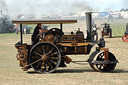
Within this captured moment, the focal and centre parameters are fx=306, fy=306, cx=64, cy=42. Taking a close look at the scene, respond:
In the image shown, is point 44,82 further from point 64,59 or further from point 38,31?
point 38,31

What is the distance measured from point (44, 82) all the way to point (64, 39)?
2192 millimetres

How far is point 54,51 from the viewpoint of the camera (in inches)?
397

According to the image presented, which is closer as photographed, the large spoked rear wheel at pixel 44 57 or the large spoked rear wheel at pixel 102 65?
the large spoked rear wheel at pixel 44 57

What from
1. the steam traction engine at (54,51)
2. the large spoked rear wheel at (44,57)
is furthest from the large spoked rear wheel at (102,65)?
the large spoked rear wheel at (44,57)

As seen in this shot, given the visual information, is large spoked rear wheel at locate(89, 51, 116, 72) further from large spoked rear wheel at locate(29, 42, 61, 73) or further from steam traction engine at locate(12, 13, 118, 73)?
large spoked rear wheel at locate(29, 42, 61, 73)

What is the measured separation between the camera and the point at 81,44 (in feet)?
33.4

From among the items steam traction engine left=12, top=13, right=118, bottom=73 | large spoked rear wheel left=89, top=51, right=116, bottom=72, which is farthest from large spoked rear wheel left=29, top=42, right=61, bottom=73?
large spoked rear wheel left=89, top=51, right=116, bottom=72

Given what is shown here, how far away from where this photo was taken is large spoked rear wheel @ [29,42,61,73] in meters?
9.95

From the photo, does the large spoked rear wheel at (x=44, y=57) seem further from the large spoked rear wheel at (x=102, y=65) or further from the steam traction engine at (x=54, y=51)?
the large spoked rear wheel at (x=102, y=65)

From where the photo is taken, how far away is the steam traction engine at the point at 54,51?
32.7ft

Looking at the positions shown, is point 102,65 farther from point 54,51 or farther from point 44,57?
point 44,57

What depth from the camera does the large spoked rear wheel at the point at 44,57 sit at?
9.95m

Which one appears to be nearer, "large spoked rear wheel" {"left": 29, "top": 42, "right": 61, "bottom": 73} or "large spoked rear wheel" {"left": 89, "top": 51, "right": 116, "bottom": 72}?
"large spoked rear wheel" {"left": 29, "top": 42, "right": 61, "bottom": 73}

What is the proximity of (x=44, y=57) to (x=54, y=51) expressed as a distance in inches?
15.4
